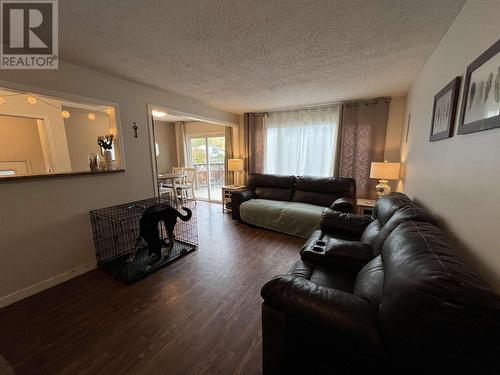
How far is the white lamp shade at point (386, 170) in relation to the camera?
2.98 m

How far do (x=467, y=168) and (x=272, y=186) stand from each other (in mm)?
3203

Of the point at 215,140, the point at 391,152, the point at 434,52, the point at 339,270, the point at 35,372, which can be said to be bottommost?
the point at 35,372

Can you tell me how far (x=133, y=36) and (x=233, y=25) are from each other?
32.2 inches

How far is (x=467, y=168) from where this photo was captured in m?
1.14

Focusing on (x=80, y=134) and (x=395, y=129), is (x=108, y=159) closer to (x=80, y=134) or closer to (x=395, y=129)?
(x=80, y=134)

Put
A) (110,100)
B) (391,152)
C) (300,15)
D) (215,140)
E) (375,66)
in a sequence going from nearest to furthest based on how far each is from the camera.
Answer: (300,15) < (375,66) < (110,100) < (391,152) < (215,140)

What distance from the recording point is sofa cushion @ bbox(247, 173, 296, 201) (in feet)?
13.3

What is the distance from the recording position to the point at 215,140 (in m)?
5.72

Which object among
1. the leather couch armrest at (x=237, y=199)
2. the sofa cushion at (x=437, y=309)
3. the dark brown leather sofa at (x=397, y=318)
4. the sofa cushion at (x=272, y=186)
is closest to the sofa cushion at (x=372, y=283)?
the dark brown leather sofa at (x=397, y=318)

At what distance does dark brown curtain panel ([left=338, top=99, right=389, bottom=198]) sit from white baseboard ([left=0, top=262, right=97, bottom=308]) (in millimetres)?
4163

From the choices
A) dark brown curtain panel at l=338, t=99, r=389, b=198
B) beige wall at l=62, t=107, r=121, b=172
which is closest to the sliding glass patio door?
beige wall at l=62, t=107, r=121, b=172

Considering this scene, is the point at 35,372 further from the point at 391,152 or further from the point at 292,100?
the point at 391,152

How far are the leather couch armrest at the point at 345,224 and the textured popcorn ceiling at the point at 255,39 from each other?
164 cm

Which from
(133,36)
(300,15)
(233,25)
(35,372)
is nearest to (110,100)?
(133,36)
